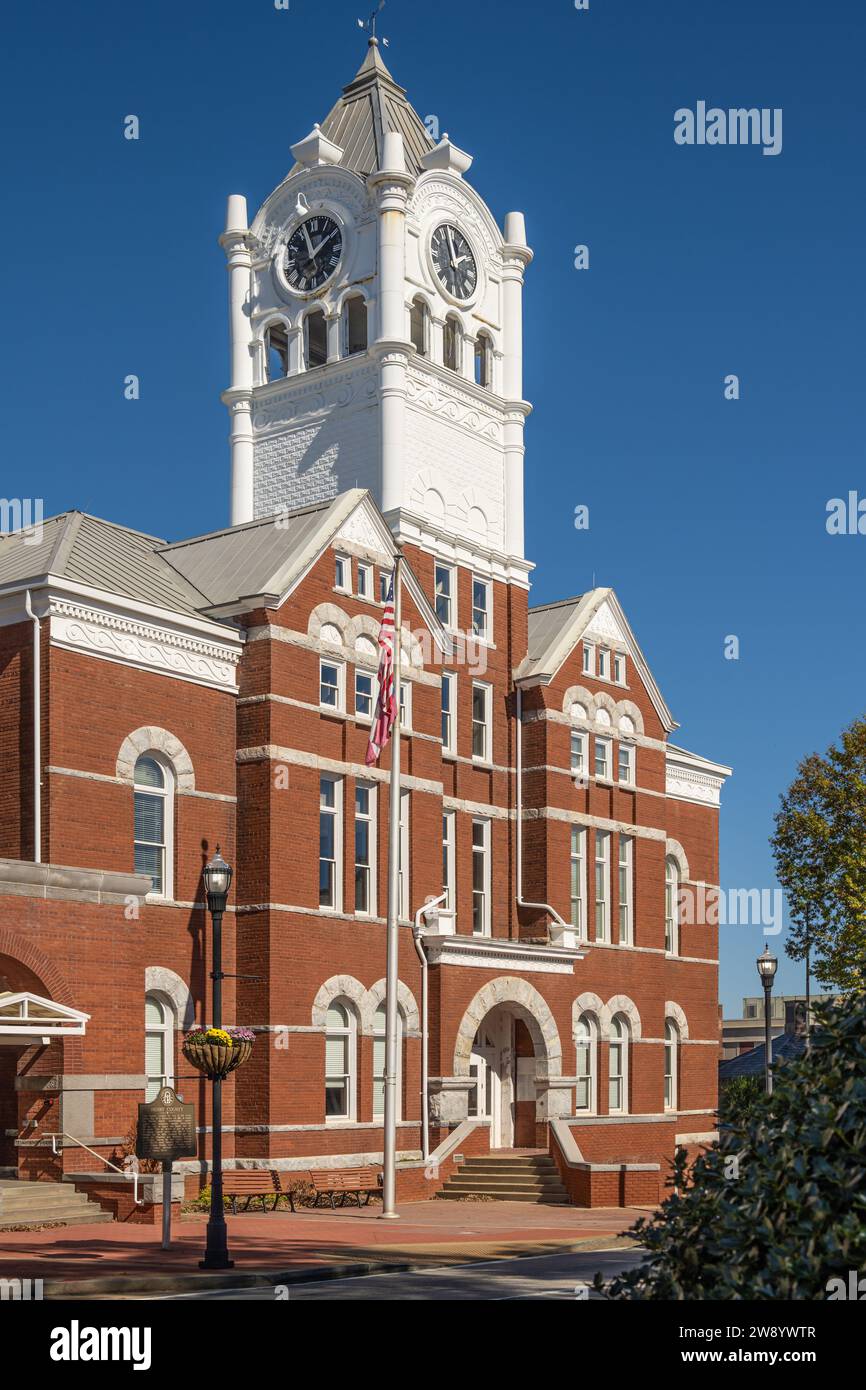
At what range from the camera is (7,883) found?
1012 inches

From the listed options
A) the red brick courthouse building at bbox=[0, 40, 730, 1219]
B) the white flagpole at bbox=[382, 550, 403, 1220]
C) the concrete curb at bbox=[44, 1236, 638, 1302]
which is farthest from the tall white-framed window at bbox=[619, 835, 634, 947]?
the concrete curb at bbox=[44, 1236, 638, 1302]

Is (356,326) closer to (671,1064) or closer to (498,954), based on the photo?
(498,954)

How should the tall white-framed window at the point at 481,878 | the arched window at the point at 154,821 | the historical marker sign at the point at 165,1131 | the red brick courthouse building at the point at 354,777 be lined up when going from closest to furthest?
the historical marker sign at the point at 165,1131 → the red brick courthouse building at the point at 354,777 → the arched window at the point at 154,821 → the tall white-framed window at the point at 481,878

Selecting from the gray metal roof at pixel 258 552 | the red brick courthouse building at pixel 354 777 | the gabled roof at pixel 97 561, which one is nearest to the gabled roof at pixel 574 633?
the red brick courthouse building at pixel 354 777

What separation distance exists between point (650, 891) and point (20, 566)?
19393 millimetres

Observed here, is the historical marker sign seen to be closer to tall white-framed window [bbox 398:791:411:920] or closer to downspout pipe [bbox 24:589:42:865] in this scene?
downspout pipe [bbox 24:589:42:865]

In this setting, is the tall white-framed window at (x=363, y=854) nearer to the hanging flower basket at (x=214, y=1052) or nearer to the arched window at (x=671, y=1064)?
the hanging flower basket at (x=214, y=1052)

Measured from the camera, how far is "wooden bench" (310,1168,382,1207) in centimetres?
3123

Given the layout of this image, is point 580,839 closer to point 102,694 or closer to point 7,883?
point 102,694

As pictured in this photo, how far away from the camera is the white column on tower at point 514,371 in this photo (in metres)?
42.1

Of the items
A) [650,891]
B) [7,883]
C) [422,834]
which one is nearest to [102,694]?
[7,883]

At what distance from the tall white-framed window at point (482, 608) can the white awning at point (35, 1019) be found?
17.1m

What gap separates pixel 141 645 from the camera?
30953 millimetres
